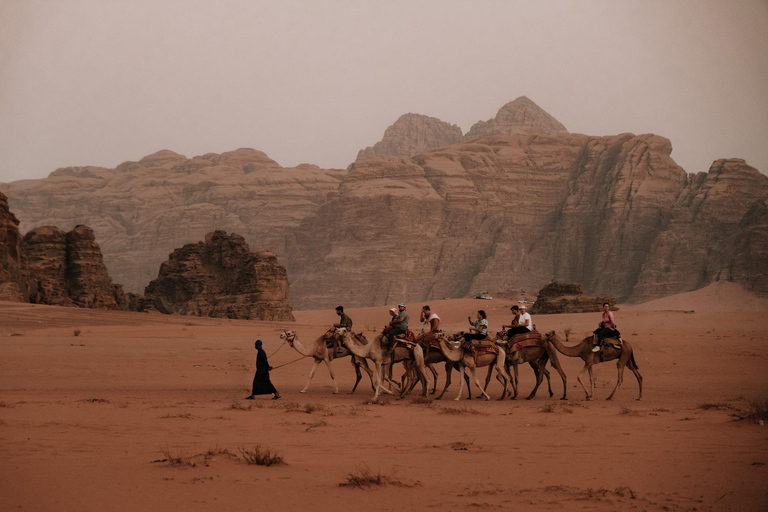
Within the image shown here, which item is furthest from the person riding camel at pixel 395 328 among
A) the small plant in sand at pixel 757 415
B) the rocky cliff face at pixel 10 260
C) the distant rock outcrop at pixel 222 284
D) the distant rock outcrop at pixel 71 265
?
the distant rock outcrop at pixel 222 284

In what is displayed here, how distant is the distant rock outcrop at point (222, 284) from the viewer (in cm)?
5978

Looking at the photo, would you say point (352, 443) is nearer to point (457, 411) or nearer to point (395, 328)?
point (457, 411)

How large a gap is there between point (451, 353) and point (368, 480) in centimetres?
927

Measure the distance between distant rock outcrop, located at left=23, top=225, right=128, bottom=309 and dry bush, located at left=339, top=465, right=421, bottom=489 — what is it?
42677mm

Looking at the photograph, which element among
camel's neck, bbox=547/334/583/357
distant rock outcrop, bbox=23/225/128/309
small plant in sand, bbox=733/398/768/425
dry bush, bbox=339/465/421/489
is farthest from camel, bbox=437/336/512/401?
distant rock outcrop, bbox=23/225/128/309

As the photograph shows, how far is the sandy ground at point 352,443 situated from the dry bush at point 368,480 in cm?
6

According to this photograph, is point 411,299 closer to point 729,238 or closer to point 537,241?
point 537,241

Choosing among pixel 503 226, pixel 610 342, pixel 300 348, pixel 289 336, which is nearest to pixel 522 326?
pixel 610 342

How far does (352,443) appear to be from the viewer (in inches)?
475

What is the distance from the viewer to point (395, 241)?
15100cm

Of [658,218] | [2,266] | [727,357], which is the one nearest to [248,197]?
[658,218]

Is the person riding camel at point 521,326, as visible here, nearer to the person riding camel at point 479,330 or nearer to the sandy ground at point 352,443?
the person riding camel at point 479,330

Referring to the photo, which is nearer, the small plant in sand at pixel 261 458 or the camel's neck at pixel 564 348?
the small plant in sand at pixel 261 458

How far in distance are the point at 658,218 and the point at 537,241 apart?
898 inches
